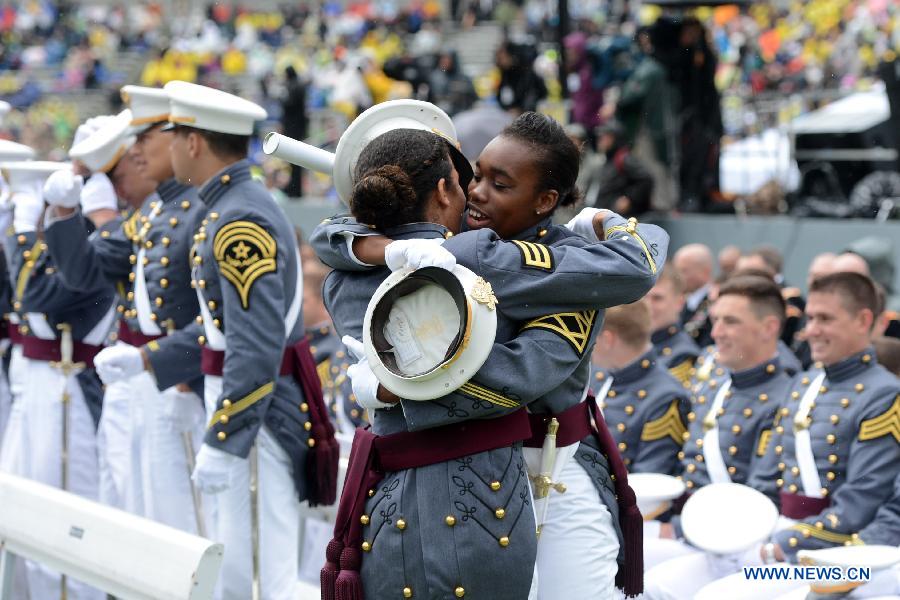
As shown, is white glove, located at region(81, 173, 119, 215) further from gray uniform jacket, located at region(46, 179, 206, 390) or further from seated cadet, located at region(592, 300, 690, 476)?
seated cadet, located at region(592, 300, 690, 476)

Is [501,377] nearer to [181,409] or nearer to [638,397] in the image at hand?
[181,409]

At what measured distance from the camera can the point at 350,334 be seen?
9.62ft

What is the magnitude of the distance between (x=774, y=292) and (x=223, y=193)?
A: 88.9 inches

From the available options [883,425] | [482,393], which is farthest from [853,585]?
[482,393]

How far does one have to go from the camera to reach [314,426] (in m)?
4.57

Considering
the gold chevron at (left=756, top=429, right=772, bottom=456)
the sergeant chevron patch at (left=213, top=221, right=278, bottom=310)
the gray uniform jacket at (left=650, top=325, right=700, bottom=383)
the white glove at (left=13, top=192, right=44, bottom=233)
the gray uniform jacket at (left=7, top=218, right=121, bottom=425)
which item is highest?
the sergeant chevron patch at (left=213, top=221, right=278, bottom=310)

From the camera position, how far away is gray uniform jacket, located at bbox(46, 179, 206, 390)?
4836 millimetres

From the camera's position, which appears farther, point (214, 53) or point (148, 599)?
point (214, 53)

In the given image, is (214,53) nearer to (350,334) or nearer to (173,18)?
(173,18)

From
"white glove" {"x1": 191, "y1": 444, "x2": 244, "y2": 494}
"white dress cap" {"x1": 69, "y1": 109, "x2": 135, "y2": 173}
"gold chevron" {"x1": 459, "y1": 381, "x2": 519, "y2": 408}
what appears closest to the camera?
"gold chevron" {"x1": 459, "y1": 381, "x2": 519, "y2": 408}

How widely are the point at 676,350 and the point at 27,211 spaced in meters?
3.14

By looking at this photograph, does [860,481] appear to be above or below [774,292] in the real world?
below

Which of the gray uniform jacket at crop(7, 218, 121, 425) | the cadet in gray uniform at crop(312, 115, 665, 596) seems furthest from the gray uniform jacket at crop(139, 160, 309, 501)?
the cadet in gray uniform at crop(312, 115, 665, 596)

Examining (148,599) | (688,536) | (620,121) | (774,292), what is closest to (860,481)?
(688,536)
